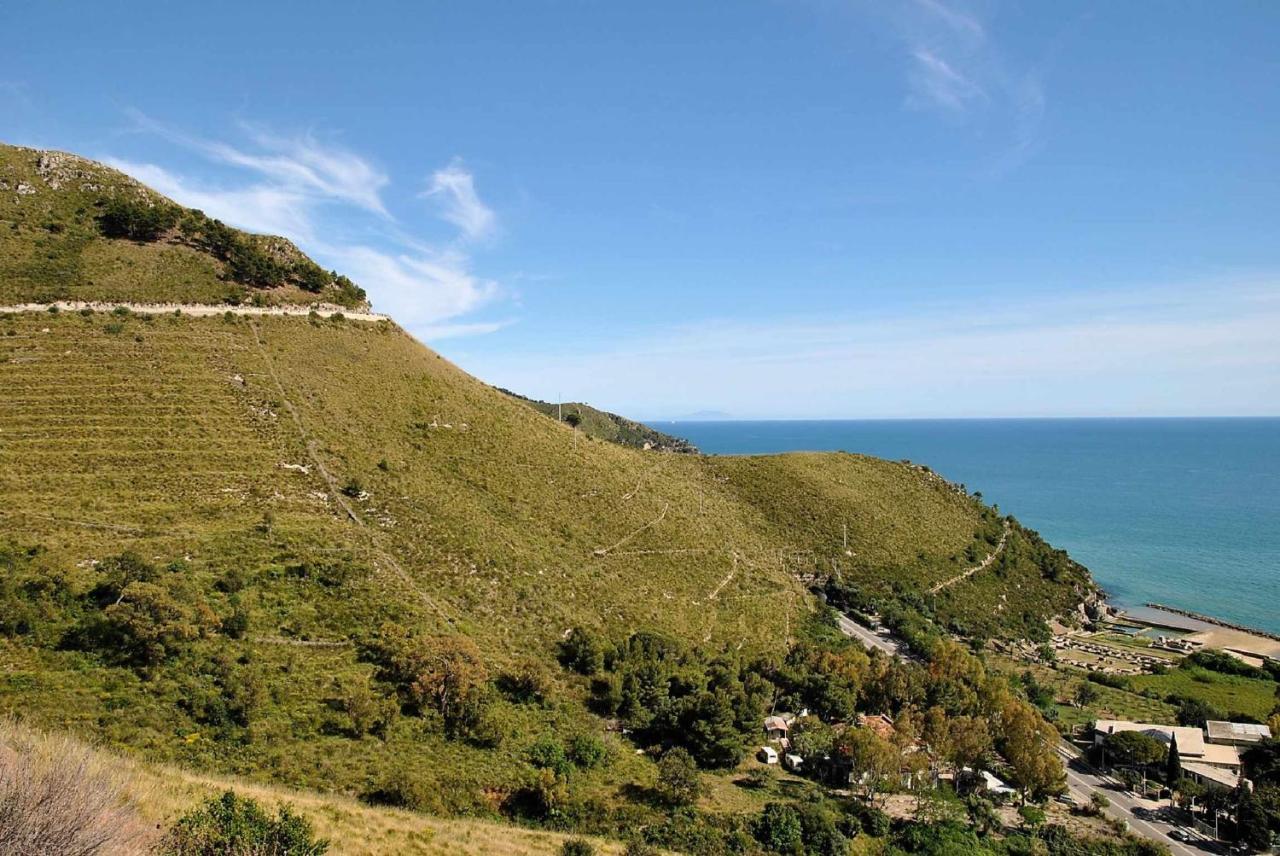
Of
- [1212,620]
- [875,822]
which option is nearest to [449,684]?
[875,822]

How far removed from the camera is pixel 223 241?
65438mm

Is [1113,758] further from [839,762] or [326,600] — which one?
[326,600]

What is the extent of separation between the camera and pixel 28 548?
30375 mm

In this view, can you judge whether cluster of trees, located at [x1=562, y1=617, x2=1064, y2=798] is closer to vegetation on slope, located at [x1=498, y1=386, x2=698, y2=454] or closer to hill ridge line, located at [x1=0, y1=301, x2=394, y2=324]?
hill ridge line, located at [x1=0, y1=301, x2=394, y2=324]

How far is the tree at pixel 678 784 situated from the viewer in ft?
89.6

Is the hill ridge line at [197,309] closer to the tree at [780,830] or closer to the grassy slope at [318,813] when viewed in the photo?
the grassy slope at [318,813]

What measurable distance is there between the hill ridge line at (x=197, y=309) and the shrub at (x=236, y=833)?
51.2 m

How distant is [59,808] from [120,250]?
64.0m

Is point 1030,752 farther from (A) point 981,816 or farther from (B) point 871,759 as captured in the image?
(B) point 871,759

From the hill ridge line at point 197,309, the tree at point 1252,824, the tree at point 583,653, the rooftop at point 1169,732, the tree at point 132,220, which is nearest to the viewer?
the tree at point 1252,824

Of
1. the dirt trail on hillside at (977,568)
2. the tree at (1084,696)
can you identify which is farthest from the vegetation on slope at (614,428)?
the tree at (1084,696)

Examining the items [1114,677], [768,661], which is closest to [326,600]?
[768,661]

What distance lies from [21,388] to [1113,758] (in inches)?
2824

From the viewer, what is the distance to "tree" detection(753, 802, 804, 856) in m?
25.4
